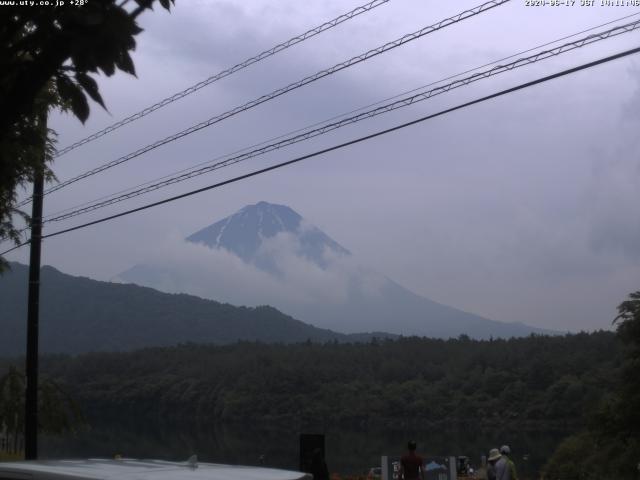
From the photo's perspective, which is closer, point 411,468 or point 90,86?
point 90,86

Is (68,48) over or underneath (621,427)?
over

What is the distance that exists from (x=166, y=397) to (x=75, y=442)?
34.2m

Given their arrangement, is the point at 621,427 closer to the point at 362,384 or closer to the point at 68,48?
the point at 68,48

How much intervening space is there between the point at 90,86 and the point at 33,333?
1389 cm

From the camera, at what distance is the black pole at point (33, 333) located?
1756 centimetres

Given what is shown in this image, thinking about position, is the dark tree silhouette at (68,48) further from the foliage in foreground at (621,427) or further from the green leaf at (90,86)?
the foliage in foreground at (621,427)

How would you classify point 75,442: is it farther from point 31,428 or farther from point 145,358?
point 145,358

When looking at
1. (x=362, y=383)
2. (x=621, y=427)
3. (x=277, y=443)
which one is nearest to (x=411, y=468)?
(x=621, y=427)

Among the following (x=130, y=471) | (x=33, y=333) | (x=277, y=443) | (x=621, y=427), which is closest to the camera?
(x=130, y=471)

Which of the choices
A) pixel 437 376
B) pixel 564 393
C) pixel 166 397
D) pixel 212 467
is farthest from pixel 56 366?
pixel 212 467

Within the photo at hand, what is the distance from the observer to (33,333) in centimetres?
1812

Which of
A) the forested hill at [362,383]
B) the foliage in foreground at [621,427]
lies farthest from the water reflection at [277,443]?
the foliage in foreground at [621,427]

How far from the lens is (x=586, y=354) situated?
7462cm

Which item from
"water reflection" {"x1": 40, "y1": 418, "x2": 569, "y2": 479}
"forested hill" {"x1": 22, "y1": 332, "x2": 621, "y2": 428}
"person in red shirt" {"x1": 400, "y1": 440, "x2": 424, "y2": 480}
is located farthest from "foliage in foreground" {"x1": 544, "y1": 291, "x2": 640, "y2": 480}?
"forested hill" {"x1": 22, "y1": 332, "x2": 621, "y2": 428}
